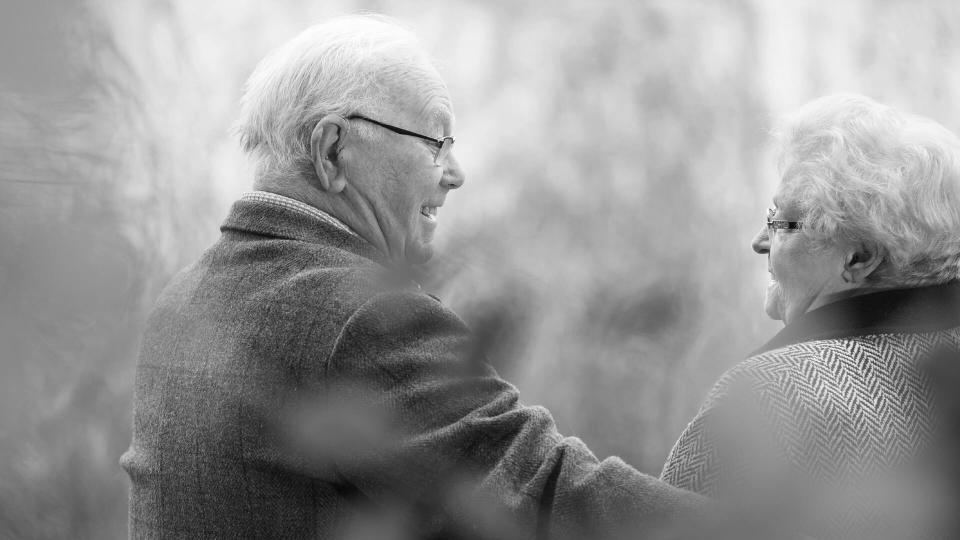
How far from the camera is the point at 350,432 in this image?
1257 mm

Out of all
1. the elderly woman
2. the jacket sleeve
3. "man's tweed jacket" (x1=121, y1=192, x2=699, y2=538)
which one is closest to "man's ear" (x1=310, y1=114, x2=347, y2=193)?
"man's tweed jacket" (x1=121, y1=192, x2=699, y2=538)

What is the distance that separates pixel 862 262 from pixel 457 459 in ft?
2.36

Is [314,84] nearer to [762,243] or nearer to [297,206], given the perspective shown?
[297,206]

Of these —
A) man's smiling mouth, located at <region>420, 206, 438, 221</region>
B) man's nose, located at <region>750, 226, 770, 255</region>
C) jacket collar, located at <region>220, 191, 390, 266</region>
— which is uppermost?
man's nose, located at <region>750, 226, 770, 255</region>

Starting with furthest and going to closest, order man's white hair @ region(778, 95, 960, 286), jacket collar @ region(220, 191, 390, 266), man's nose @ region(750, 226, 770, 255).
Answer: man's nose @ region(750, 226, 770, 255)
man's white hair @ region(778, 95, 960, 286)
jacket collar @ region(220, 191, 390, 266)

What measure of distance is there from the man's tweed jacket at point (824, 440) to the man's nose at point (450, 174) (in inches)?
20.1

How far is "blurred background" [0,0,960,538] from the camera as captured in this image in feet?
7.71

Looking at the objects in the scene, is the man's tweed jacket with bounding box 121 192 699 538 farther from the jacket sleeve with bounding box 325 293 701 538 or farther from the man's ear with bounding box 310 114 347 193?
the man's ear with bounding box 310 114 347 193

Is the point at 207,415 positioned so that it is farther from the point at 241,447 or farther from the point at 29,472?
the point at 29,472

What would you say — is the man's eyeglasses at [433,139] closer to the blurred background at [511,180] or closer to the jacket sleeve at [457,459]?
the jacket sleeve at [457,459]

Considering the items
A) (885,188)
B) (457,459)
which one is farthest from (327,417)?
(885,188)

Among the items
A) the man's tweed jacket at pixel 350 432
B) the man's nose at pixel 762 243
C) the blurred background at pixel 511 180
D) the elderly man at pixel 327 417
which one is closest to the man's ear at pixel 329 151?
the elderly man at pixel 327 417

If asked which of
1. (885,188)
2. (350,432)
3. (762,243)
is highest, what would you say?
(885,188)

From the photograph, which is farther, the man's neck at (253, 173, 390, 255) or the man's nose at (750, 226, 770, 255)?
the man's nose at (750, 226, 770, 255)
